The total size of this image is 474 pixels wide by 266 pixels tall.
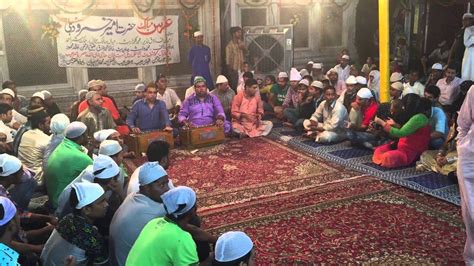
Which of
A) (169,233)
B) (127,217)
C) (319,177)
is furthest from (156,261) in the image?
(319,177)

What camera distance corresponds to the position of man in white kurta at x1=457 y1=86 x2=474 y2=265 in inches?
118

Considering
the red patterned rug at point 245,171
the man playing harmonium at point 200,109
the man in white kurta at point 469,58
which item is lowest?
the red patterned rug at point 245,171

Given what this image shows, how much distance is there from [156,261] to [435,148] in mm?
4286

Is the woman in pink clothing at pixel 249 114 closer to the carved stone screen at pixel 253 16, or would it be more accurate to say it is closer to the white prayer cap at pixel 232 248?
the carved stone screen at pixel 253 16

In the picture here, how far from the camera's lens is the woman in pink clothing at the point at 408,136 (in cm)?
509

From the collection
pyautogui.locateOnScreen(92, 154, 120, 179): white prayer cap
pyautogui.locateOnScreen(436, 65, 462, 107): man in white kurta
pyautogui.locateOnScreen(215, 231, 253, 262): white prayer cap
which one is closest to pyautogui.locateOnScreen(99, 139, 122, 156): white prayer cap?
pyautogui.locateOnScreen(92, 154, 120, 179): white prayer cap

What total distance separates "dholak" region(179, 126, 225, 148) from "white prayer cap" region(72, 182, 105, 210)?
3.81 meters

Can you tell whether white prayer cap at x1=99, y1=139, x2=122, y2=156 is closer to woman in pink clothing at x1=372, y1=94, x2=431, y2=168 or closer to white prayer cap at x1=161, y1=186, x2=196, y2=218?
white prayer cap at x1=161, y1=186, x2=196, y2=218

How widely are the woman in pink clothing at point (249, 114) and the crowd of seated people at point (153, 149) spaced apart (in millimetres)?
16

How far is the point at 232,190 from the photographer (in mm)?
4879

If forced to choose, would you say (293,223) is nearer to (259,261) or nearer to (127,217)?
(259,261)

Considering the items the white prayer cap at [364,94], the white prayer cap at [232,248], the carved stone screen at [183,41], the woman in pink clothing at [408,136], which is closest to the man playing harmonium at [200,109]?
the white prayer cap at [364,94]

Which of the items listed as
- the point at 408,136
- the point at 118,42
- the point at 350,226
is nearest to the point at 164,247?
the point at 350,226

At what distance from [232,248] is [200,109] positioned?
15.8 feet
